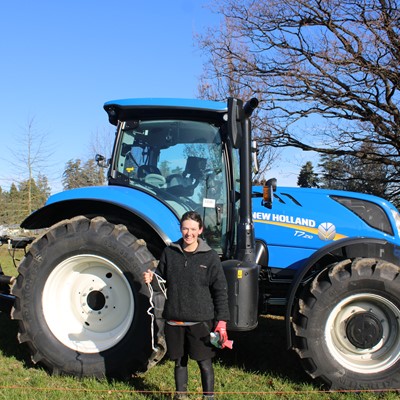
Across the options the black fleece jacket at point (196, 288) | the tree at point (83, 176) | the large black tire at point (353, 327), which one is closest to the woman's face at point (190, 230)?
the black fleece jacket at point (196, 288)

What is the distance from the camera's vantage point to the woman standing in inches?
128

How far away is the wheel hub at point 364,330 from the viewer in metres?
3.80

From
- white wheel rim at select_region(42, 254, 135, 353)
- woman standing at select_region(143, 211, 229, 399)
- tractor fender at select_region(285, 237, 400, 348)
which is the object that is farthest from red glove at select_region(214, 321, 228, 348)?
white wheel rim at select_region(42, 254, 135, 353)

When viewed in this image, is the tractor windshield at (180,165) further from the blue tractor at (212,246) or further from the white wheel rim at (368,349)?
the white wheel rim at (368,349)

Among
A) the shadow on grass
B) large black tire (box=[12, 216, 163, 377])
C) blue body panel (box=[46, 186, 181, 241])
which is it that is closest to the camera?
large black tire (box=[12, 216, 163, 377])

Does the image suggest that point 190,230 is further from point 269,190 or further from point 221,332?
point 269,190

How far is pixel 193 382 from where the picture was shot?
13.0 ft

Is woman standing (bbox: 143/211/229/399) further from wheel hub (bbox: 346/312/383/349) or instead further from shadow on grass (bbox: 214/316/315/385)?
wheel hub (bbox: 346/312/383/349)

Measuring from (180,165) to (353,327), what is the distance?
2145 mm

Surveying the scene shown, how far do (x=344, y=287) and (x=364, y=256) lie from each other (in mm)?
623

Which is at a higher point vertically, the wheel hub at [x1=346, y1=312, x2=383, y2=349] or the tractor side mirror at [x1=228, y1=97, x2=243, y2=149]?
the tractor side mirror at [x1=228, y1=97, x2=243, y2=149]

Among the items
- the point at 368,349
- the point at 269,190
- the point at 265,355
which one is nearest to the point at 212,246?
the point at 269,190

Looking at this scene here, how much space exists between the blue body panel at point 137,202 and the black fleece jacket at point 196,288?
686 mm

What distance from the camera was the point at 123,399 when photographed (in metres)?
3.52
